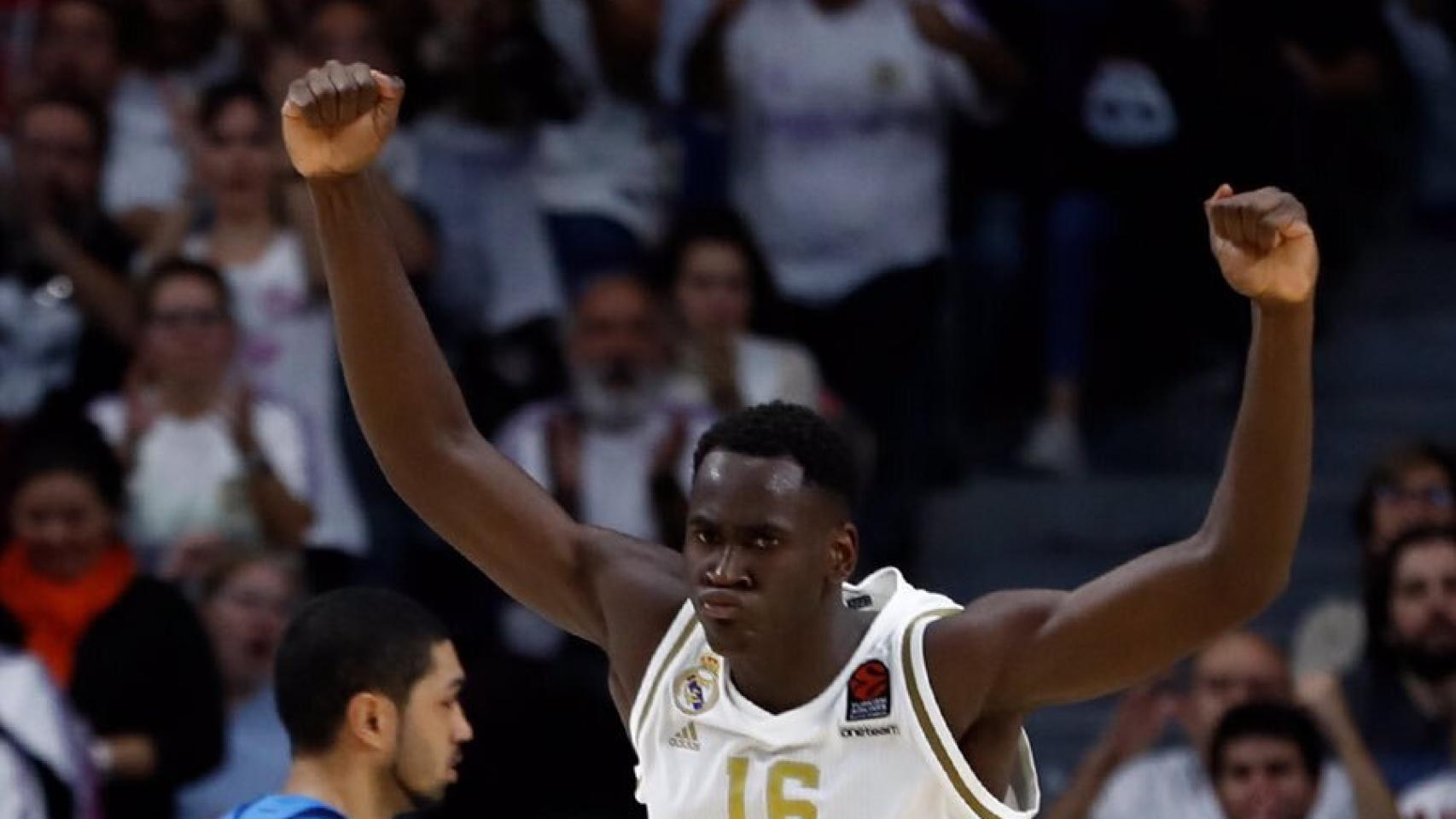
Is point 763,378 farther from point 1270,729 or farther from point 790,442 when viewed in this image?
point 790,442

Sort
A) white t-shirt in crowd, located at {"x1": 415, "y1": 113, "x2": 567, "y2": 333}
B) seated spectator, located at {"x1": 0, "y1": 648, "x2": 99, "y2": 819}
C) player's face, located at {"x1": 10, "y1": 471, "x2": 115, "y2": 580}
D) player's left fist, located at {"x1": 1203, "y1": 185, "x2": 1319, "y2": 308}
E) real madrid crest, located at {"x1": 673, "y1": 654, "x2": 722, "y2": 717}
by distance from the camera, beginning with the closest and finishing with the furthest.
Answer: player's left fist, located at {"x1": 1203, "y1": 185, "x2": 1319, "y2": 308} → real madrid crest, located at {"x1": 673, "y1": 654, "x2": 722, "y2": 717} → seated spectator, located at {"x1": 0, "y1": 648, "x2": 99, "y2": 819} → player's face, located at {"x1": 10, "y1": 471, "x2": 115, "y2": 580} → white t-shirt in crowd, located at {"x1": 415, "y1": 113, "x2": 567, "y2": 333}

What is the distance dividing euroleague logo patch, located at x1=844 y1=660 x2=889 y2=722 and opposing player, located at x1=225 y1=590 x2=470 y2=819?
85cm

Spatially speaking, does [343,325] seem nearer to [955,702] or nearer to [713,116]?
[955,702]

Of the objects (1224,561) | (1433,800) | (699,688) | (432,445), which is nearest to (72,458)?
(432,445)

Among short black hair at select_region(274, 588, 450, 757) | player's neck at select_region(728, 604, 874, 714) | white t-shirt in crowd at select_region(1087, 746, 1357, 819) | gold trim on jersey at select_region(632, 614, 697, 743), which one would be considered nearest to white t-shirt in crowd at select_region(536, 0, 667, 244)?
white t-shirt in crowd at select_region(1087, 746, 1357, 819)

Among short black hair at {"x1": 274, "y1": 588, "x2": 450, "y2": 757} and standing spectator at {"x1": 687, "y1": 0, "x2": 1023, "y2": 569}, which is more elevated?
standing spectator at {"x1": 687, "y1": 0, "x2": 1023, "y2": 569}

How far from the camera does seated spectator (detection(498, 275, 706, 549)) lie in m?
8.69

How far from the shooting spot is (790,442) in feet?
16.1

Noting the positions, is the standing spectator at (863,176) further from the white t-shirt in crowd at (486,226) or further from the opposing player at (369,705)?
the opposing player at (369,705)

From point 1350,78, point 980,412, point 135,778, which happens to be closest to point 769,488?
point 135,778

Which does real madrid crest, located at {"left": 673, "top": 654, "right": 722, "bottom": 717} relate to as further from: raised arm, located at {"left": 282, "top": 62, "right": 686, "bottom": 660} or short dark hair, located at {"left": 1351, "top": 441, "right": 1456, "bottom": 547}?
short dark hair, located at {"left": 1351, "top": 441, "right": 1456, "bottom": 547}

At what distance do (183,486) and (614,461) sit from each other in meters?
1.22

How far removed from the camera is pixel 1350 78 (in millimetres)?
10734

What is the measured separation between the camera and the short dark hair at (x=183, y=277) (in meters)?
8.91
